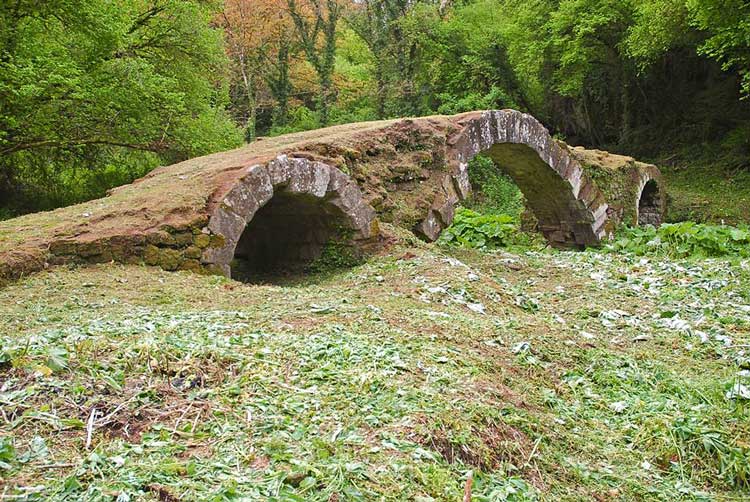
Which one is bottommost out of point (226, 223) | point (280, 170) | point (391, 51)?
point (226, 223)

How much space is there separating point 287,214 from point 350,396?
201 inches

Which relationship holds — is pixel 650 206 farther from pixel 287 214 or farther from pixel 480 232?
pixel 287 214

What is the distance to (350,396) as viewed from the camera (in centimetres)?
266

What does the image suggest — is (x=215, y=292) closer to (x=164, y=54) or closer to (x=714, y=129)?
(x=164, y=54)

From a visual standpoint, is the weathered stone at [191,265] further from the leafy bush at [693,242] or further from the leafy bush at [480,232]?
the leafy bush at [693,242]

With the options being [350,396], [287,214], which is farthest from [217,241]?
[350,396]

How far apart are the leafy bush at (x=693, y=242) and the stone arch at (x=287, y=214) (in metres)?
4.86

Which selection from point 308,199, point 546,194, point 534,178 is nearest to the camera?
point 308,199

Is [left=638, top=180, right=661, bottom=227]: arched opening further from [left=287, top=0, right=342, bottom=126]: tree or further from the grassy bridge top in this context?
[left=287, top=0, right=342, bottom=126]: tree

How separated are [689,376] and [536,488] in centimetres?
211

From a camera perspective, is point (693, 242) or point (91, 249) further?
point (693, 242)

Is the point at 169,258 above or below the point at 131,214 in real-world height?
below

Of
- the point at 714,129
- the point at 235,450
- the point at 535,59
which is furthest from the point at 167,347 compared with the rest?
the point at 714,129

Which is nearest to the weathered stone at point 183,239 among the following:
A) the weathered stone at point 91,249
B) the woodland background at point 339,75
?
the weathered stone at point 91,249
